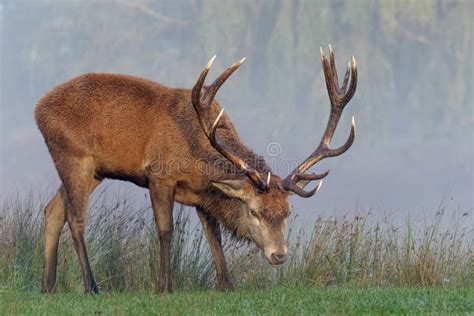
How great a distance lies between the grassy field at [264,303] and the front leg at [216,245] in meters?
1.14

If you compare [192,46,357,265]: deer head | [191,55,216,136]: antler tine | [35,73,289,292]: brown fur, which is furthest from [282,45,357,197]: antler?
[191,55,216,136]: antler tine

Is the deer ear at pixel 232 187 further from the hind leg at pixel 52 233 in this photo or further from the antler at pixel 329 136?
the hind leg at pixel 52 233

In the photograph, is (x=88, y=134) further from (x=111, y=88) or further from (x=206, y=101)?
(x=206, y=101)

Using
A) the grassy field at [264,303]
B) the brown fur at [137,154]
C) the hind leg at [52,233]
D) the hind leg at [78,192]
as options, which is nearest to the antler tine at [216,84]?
Result: the brown fur at [137,154]

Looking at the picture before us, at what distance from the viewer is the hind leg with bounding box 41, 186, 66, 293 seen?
11258 millimetres

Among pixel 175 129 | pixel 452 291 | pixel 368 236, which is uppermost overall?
pixel 175 129

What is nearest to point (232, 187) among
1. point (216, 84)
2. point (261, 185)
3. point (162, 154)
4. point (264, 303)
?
point (261, 185)

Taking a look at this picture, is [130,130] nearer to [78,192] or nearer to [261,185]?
[78,192]

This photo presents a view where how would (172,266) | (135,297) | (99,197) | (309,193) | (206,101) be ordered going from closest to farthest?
1. (135,297)
2. (309,193)
3. (206,101)
4. (172,266)
5. (99,197)

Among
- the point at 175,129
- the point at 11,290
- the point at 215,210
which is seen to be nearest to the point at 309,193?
the point at 215,210

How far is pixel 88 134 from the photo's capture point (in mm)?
11211

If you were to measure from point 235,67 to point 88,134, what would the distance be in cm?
218

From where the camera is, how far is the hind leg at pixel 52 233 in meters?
11.3

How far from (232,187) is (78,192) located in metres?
2.23
